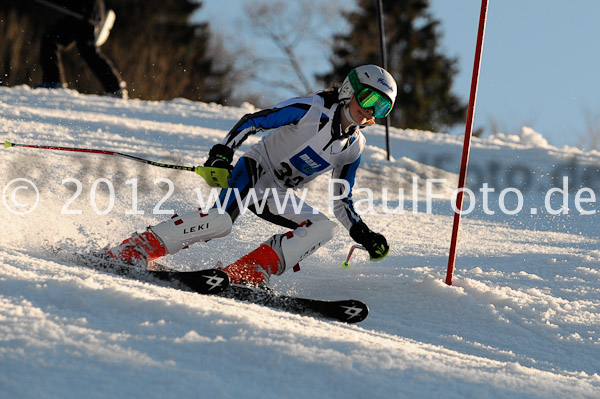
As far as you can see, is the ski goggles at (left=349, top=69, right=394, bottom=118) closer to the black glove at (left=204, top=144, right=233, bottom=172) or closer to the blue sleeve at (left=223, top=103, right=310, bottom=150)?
the blue sleeve at (left=223, top=103, right=310, bottom=150)

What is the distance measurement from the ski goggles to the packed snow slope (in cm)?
106

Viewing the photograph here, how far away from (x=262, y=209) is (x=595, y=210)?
21.6 ft

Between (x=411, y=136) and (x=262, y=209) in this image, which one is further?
(x=411, y=136)

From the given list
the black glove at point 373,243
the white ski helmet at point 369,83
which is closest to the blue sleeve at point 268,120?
the white ski helmet at point 369,83

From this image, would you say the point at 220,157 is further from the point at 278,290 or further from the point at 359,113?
the point at 278,290

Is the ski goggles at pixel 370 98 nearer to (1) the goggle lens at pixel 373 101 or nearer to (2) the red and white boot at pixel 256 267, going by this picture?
(1) the goggle lens at pixel 373 101

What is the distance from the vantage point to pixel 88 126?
8.87 metres

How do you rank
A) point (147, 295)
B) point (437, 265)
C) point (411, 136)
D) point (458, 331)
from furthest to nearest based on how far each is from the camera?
point (411, 136), point (437, 265), point (458, 331), point (147, 295)

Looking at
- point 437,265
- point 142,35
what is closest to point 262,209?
point 437,265

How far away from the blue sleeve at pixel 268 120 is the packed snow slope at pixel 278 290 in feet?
3.12

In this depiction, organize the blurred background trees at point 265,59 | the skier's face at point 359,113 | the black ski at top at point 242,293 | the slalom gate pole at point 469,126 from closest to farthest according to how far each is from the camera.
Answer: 1. the black ski at top at point 242,293
2. the skier's face at point 359,113
3. the slalom gate pole at point 469,126
4. the blurred background trees at point 265,59

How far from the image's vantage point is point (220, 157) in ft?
12.0

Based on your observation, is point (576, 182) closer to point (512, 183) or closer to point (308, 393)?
point (512, 183)

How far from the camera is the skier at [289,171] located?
3715 millimetres
